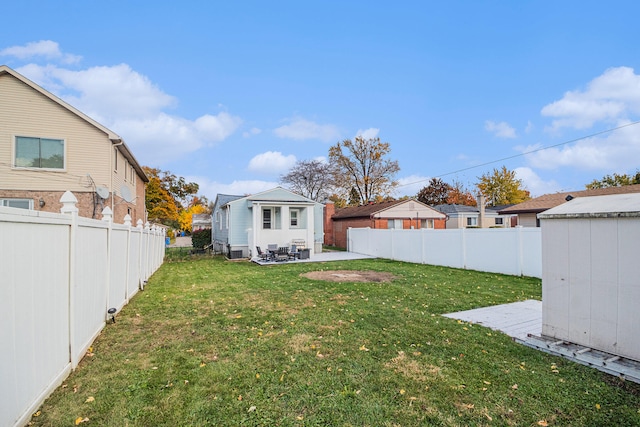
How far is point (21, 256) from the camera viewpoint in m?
2.47

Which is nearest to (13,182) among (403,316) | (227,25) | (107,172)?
(107,172)

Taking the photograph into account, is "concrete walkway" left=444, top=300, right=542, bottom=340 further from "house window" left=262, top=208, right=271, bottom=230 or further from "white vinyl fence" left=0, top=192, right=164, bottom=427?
"house window" left=262, top=208, right=271, bottom=230

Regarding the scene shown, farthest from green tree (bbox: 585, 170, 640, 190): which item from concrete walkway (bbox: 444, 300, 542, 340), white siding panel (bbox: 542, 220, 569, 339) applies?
white siding panel (bbox: 542, 220, 569, 339)

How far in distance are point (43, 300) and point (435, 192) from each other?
52.2 m

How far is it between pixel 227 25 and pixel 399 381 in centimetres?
1545

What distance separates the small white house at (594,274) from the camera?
363 centimetres

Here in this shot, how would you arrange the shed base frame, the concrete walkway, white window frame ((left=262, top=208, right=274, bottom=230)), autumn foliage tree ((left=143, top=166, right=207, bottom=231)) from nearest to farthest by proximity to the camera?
the shed base frame → the concrete walkway → white window frame ((left=262, top=208, right=274, bottom=230)) → autumn foliage tree ((left=143, top=166, right=207, bottom=231))

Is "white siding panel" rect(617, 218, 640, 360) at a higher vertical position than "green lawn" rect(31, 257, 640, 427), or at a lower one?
higher

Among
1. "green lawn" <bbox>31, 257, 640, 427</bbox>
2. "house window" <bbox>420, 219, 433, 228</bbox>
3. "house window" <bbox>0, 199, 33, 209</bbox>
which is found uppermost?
"house window" <bbox>0, 199, 33, 209</bbox>

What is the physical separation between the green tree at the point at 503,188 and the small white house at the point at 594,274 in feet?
160

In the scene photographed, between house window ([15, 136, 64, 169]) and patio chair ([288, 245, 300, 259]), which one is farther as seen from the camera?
patio chair ([288, 245, 300, 259])

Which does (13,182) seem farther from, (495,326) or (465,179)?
(465,179)

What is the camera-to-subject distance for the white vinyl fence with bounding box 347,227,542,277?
1109 cm

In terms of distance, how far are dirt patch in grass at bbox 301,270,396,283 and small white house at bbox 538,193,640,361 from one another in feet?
19.6
